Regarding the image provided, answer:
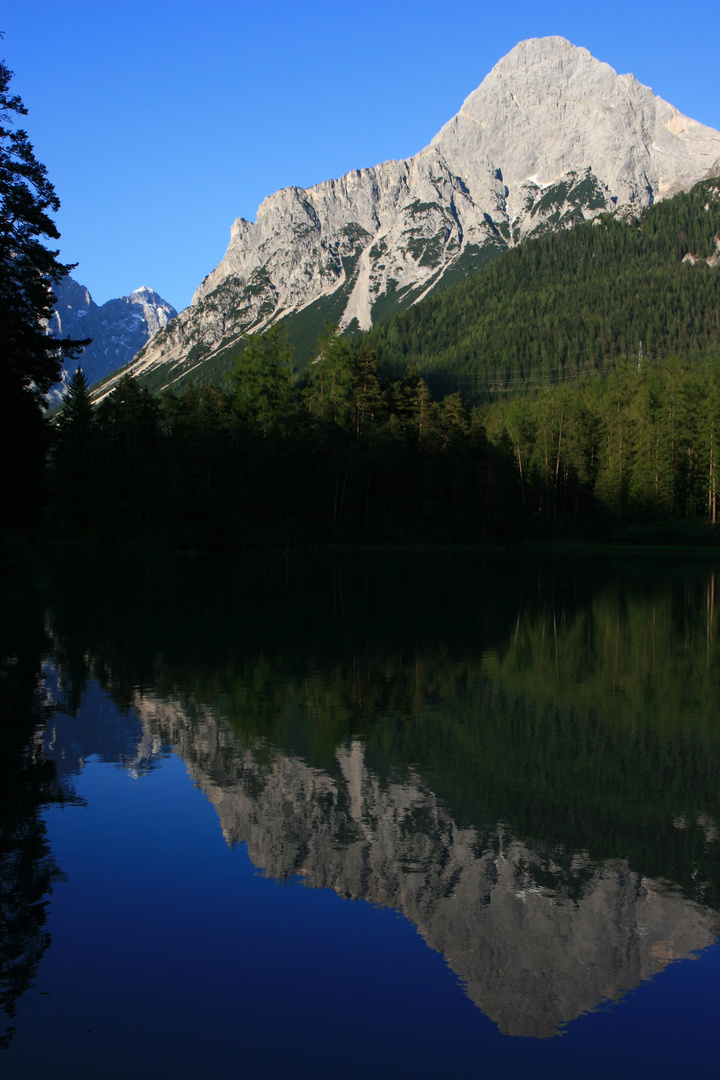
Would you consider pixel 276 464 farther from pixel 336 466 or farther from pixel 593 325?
pixel 593 325

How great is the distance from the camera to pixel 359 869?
23.6ft

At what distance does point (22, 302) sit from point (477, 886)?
2603 centimetres

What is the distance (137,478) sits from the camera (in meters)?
73.1

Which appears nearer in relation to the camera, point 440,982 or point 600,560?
point 440,982

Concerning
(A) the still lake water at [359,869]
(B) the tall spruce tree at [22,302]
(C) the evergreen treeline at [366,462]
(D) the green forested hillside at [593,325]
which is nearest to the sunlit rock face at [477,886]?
(A) the still lake water at [359,869]

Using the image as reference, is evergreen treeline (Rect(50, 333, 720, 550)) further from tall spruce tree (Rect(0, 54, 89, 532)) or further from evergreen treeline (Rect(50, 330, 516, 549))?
tall spruce tree (Rect(0, 54, 89, 532))

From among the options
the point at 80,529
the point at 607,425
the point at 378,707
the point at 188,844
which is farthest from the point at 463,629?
the point at 607,425

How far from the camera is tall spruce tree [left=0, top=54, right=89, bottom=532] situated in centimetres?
2648

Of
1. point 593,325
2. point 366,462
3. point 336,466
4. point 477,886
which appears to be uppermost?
point 593,325

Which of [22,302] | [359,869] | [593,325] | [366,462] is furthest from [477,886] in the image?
[593,325]

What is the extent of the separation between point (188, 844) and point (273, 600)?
2333 centimetres

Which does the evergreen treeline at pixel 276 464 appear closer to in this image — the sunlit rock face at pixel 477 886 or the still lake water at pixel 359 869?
the still lake water at pixel 359 869

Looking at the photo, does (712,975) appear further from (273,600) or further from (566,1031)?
(273,600)

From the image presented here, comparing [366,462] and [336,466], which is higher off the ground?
[366,462]
